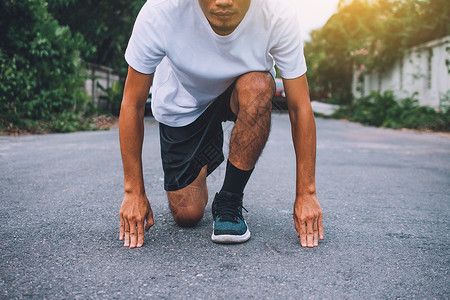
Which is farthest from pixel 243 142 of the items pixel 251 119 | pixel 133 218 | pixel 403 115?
pixel 403 115

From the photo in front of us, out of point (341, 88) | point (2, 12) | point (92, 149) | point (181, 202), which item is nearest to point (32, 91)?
point (2, 12)

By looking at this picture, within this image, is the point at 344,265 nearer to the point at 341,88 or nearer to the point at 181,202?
the point at 181,202

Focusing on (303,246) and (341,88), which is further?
(341,88)

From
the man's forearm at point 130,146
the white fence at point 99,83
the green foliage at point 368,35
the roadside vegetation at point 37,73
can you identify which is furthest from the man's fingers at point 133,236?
the white fence at point 99,83

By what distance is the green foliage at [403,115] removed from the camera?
1052 cm

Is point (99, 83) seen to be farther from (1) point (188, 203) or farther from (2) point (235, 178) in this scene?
(2) point (235, 178)

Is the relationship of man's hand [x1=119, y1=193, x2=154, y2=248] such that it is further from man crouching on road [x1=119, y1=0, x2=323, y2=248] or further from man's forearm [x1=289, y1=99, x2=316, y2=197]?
man's forearm [x1=289, y1=99, x2=316, y2=197]

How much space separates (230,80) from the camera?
2203mm

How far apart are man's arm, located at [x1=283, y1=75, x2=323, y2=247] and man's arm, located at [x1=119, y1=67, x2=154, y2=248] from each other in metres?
0.67

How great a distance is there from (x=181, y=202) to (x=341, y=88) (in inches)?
837

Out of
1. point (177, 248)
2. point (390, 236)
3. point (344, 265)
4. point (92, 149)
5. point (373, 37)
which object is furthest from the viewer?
point (373, 37)

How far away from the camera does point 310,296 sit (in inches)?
57.6

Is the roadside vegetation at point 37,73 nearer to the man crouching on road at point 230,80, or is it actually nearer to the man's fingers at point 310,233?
the man crouching on road at point 230,80

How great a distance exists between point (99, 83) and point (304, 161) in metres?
13.2
